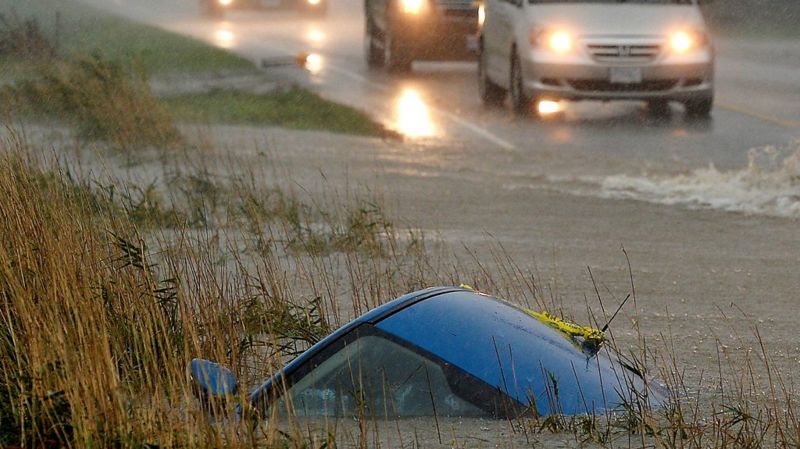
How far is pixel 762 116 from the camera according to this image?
18703 millimetres

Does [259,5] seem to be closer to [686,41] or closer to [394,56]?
[394,56]

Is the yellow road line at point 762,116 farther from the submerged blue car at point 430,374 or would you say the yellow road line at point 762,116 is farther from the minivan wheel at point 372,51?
the submerged blue car at point 430,374

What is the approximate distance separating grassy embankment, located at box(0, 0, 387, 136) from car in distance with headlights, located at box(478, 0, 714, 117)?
1.95m

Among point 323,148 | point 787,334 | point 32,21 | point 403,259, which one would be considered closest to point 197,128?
point 323,148

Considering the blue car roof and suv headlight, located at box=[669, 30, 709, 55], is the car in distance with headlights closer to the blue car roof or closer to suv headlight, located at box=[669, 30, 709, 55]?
suv headlight, located at box=[669, 30, 709, 55]

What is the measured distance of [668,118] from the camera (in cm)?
1842

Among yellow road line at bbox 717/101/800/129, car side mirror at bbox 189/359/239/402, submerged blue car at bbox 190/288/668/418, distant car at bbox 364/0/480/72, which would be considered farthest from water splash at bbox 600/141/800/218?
distant car at bbox 364/0/480/72

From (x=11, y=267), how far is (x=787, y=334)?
146 inches

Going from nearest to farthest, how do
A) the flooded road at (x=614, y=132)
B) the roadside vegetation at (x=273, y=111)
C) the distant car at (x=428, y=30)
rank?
the flooded road at (x=614, y=132)
the roadside vegetation at (x=273, y=111)
the distant car at (x=428, y=30)

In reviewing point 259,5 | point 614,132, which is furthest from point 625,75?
point 259,5

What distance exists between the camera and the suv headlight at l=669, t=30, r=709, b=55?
17.8 m

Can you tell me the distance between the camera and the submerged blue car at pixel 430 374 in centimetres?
487

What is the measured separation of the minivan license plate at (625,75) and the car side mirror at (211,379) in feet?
43.1

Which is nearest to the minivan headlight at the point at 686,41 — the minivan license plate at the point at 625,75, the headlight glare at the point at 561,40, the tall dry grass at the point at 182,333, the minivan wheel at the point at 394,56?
the minivan license plate at the point at 625,75
